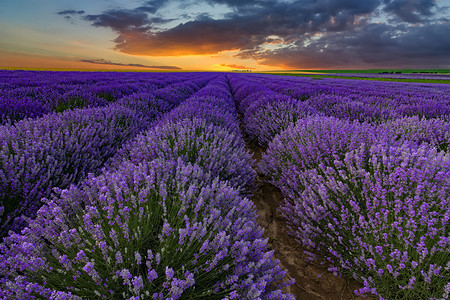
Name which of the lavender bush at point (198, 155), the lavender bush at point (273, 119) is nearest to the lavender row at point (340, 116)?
the lavender bush at point (273, 119)

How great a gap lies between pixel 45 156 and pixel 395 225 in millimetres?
2947

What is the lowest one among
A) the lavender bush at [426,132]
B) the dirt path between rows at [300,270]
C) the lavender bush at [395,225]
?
the dirt path between rows at [300,270]

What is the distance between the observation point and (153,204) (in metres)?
1.54

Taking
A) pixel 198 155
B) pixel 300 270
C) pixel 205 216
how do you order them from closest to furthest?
pixel 205 216, pixel 300 270, pixel 198 155

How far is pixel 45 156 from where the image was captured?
2316 millimetres

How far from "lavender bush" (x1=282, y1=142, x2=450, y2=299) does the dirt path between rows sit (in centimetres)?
13

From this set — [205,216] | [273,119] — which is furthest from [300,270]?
[273,119]

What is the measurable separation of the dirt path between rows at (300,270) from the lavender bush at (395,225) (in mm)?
133

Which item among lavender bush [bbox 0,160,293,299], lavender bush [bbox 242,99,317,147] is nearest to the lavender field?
lavender bush [bbox 0,160,293,299]

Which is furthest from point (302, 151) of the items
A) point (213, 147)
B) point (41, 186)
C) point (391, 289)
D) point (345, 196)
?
point (41, 186)

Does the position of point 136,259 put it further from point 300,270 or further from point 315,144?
point 315,144

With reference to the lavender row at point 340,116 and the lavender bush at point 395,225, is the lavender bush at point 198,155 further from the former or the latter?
the lavender row at point 340,116

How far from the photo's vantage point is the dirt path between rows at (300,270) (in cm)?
192

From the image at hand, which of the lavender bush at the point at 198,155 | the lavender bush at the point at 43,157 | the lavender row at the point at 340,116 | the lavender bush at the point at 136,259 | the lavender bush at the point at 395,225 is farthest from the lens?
the lavender row at the point at 340,116
